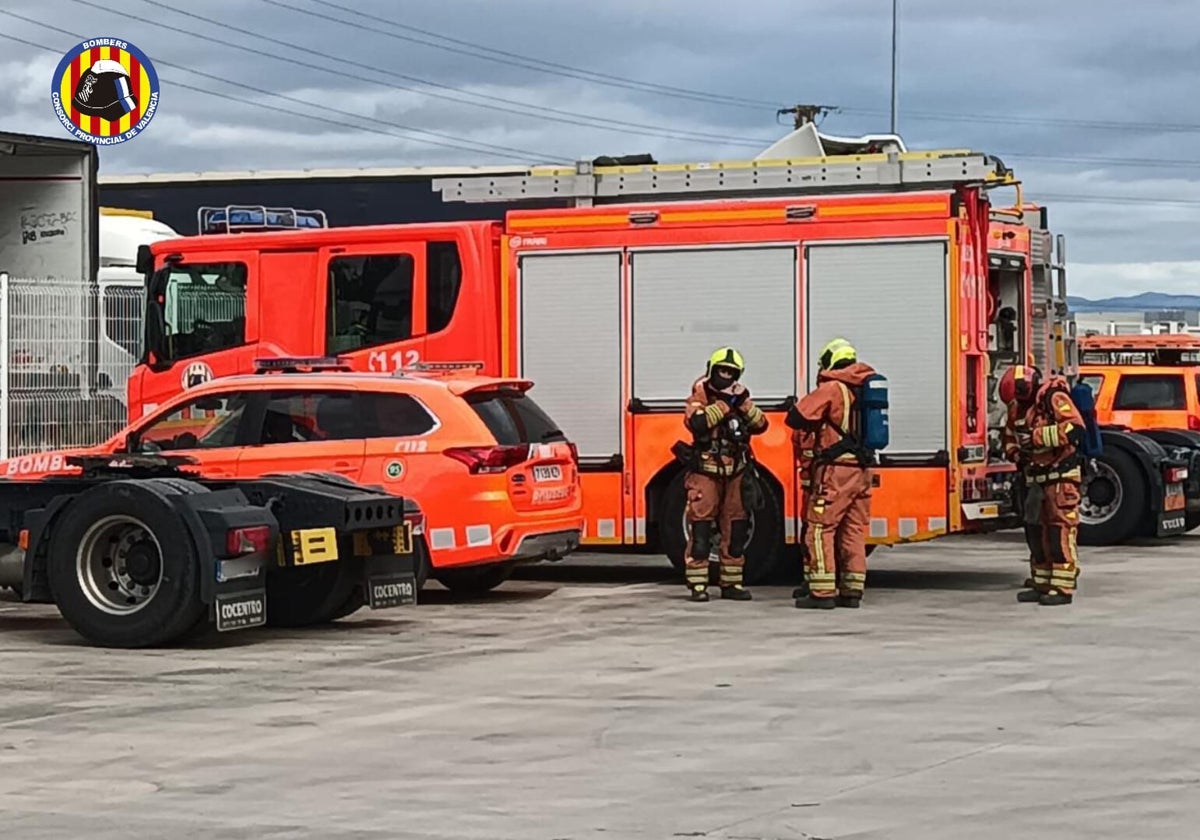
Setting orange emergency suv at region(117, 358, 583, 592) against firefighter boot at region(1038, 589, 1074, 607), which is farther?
firefighter boot at region(1038, 589, 1074, 607)

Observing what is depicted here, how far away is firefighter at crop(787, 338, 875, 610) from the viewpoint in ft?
47.1

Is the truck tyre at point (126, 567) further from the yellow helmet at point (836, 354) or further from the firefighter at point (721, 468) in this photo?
the yellow helmet at point (836, 354)

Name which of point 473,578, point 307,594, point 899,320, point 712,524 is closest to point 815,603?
point 712,524

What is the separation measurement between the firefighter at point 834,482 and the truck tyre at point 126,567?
14.2 ft

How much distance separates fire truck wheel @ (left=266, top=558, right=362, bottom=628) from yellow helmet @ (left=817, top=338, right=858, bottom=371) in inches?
141

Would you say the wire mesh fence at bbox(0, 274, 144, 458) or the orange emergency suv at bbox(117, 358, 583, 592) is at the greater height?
the wire mesh fence at bbox(0, 274, 144, 458)

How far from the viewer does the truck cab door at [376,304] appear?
17.0 metres

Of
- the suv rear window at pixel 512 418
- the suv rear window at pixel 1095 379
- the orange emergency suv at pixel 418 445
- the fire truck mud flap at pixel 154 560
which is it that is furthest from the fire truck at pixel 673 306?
the suv rear window at pixel 1095 379

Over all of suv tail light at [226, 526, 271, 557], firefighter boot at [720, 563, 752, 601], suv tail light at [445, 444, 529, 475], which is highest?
suv tail light at [445, 444, 529, 475]

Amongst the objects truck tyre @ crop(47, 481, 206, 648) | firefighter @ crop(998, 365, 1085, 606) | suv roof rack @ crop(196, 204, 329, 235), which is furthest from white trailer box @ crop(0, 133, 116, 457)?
firefighter @ crop(998, 365, 1085, 606)

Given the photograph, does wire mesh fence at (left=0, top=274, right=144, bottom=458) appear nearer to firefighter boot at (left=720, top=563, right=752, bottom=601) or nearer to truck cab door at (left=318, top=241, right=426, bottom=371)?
truck cab door at (left=318, top=241, right=426, bottom=371)

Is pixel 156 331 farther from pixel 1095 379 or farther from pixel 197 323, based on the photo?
pixel 1095 379

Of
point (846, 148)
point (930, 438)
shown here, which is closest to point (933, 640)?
point (930, 438)

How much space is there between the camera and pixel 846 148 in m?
18.9
